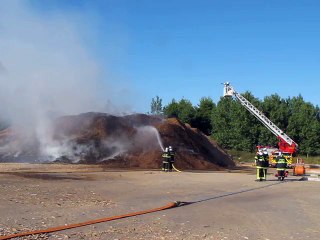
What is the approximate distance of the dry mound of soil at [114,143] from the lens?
2745 centimetres

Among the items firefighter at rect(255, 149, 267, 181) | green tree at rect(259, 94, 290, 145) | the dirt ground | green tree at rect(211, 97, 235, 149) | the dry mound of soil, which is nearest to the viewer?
the dirt ground

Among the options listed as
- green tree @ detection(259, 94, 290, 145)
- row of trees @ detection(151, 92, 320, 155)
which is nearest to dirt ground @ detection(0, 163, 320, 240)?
row of trees @ detection(151, 92, 320, 155)

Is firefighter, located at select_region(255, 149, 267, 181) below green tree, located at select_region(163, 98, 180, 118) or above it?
below

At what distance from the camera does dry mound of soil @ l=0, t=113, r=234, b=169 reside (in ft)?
90.1

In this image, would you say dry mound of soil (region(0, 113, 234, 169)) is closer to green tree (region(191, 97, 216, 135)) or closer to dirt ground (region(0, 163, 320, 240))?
dirt ground (region(0, 163, 320, 240))

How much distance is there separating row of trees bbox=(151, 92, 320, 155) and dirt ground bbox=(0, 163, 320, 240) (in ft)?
142

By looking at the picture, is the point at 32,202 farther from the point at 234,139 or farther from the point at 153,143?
the point at 234,139

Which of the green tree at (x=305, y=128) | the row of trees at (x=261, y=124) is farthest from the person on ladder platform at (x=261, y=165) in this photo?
the green tree at (x=305, y=128)

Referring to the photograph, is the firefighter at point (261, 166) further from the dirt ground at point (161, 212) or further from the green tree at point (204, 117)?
the green tree at point (204, 117)

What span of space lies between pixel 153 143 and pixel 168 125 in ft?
10.9

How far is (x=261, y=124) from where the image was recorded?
58562 mm

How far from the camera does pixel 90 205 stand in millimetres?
10031

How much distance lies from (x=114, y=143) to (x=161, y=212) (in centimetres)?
2012

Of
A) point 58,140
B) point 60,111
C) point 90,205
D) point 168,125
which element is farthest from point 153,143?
point 90,205
